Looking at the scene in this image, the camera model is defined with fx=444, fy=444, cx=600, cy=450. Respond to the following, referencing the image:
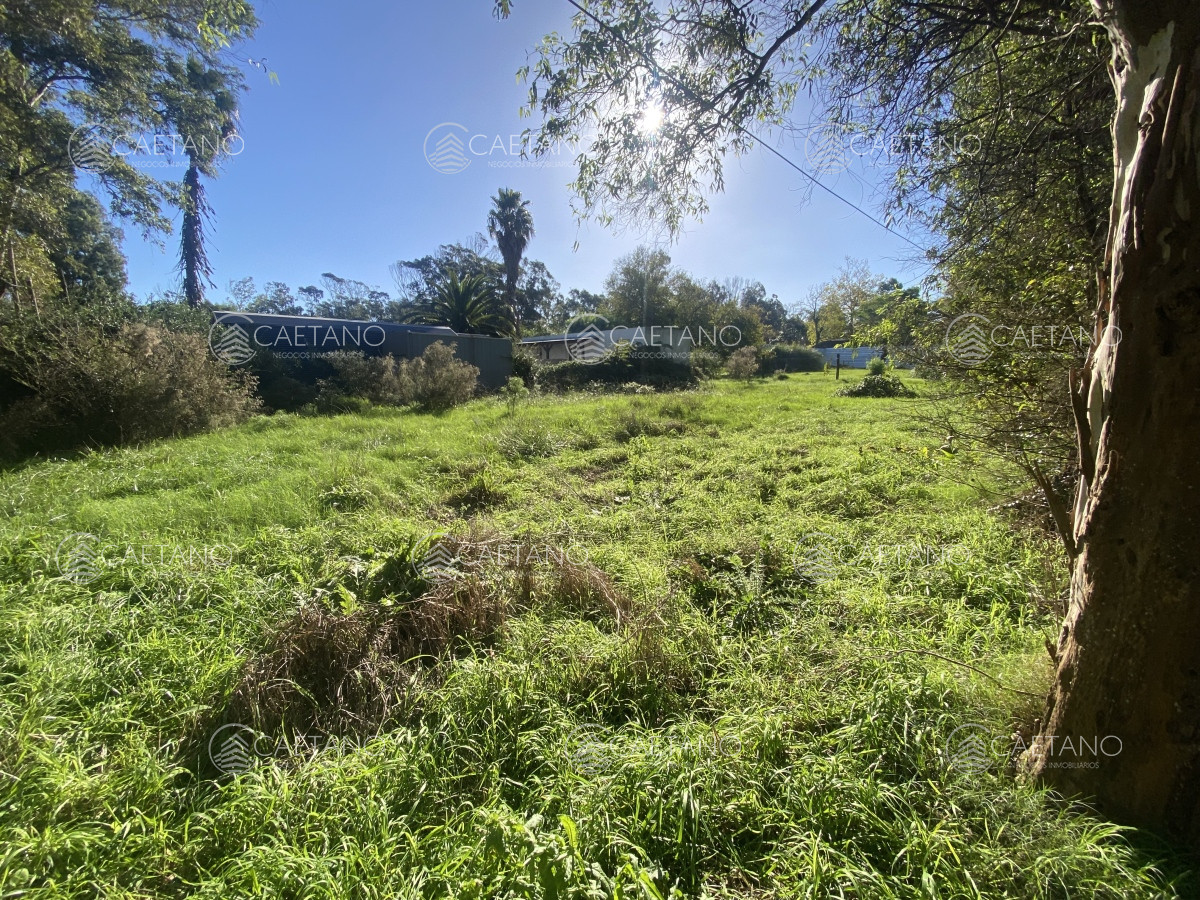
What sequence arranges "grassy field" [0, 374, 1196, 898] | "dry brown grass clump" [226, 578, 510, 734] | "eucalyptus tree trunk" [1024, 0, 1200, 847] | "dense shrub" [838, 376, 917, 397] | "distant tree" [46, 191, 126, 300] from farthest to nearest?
"dense shrub" [838, 376, 917, 397], "distant tree" [46, 191, 126, 300], "dry brown grass clump" [226, 578, 510, 734], "grassy field" [0, 374, 1196, 898], "eucalyptus tree trunk" [1024, 0, 1200, 847]

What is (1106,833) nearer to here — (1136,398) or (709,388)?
(1136,398)

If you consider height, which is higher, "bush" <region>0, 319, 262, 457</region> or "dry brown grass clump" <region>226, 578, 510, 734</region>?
"bush" <region>0, 319, 262, 457</region>

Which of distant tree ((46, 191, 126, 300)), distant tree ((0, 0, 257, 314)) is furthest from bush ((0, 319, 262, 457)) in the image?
distant tree ((46, 191, 126, 300))

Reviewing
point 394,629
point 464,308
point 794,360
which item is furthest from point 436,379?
point 794,360

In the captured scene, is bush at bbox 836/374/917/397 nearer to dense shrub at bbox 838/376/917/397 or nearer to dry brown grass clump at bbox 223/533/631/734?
dense shrub at bbox 838/376/917/397

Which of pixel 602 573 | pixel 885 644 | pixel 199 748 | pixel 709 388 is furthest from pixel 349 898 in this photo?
pixel 709 388

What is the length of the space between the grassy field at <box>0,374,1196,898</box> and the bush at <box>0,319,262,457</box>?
3.55m

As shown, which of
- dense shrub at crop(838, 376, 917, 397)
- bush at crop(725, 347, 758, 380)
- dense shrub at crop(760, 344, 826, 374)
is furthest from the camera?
dense shrub at crop(760, 344, 826, 374)

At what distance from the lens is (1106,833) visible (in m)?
1.18

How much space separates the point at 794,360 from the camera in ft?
93.1

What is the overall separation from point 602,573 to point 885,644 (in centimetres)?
165

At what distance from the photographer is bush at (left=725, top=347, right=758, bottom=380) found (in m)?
21.4

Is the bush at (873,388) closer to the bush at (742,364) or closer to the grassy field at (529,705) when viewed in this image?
the bush at (742,364)

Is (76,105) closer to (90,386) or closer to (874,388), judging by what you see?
(90,386)
